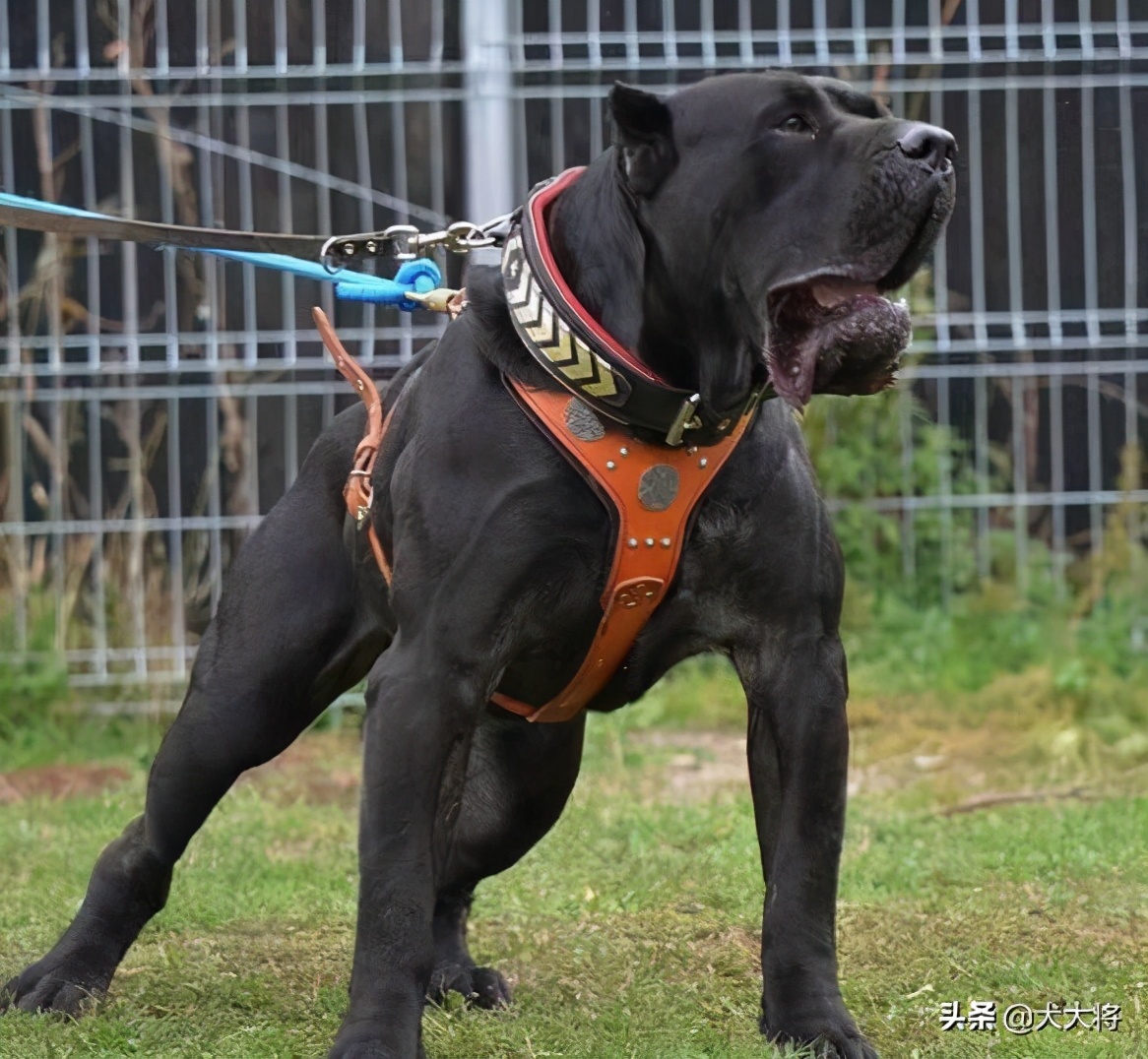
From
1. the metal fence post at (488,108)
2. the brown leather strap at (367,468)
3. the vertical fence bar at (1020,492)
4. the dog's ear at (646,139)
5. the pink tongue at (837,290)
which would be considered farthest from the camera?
the vertical fence bar at (1020,492)

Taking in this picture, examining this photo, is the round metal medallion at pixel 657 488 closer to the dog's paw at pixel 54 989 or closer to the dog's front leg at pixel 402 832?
the dog's front leg at pixel 402 832

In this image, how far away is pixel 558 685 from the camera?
2811 millimetres

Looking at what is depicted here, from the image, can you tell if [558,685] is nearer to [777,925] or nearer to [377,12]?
[777,925]

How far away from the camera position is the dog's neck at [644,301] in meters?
2.52

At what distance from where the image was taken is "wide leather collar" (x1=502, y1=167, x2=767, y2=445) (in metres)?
2.54

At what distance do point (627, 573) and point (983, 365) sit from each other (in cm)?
360

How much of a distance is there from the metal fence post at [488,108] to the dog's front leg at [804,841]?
3.32 metres

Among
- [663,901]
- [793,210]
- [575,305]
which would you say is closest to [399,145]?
[663,901]

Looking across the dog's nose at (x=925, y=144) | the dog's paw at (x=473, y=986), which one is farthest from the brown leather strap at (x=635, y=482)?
the dog's paw at (x=473, y=986)

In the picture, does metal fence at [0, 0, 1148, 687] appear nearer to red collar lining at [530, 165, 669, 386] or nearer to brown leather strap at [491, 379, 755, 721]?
red collar lining at [530, 165, 669, 386]

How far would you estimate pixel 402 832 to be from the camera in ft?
8.28

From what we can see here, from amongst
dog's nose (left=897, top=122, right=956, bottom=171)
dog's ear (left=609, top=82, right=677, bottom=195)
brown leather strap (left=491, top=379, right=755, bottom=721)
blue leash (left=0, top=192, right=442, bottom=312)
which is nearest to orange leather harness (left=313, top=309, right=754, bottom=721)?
brown leather strap (left=491, top=379, right=755, bottom=721)

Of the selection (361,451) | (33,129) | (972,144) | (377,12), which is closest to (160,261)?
(33,129)

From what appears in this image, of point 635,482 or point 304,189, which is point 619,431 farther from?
point 304,189
